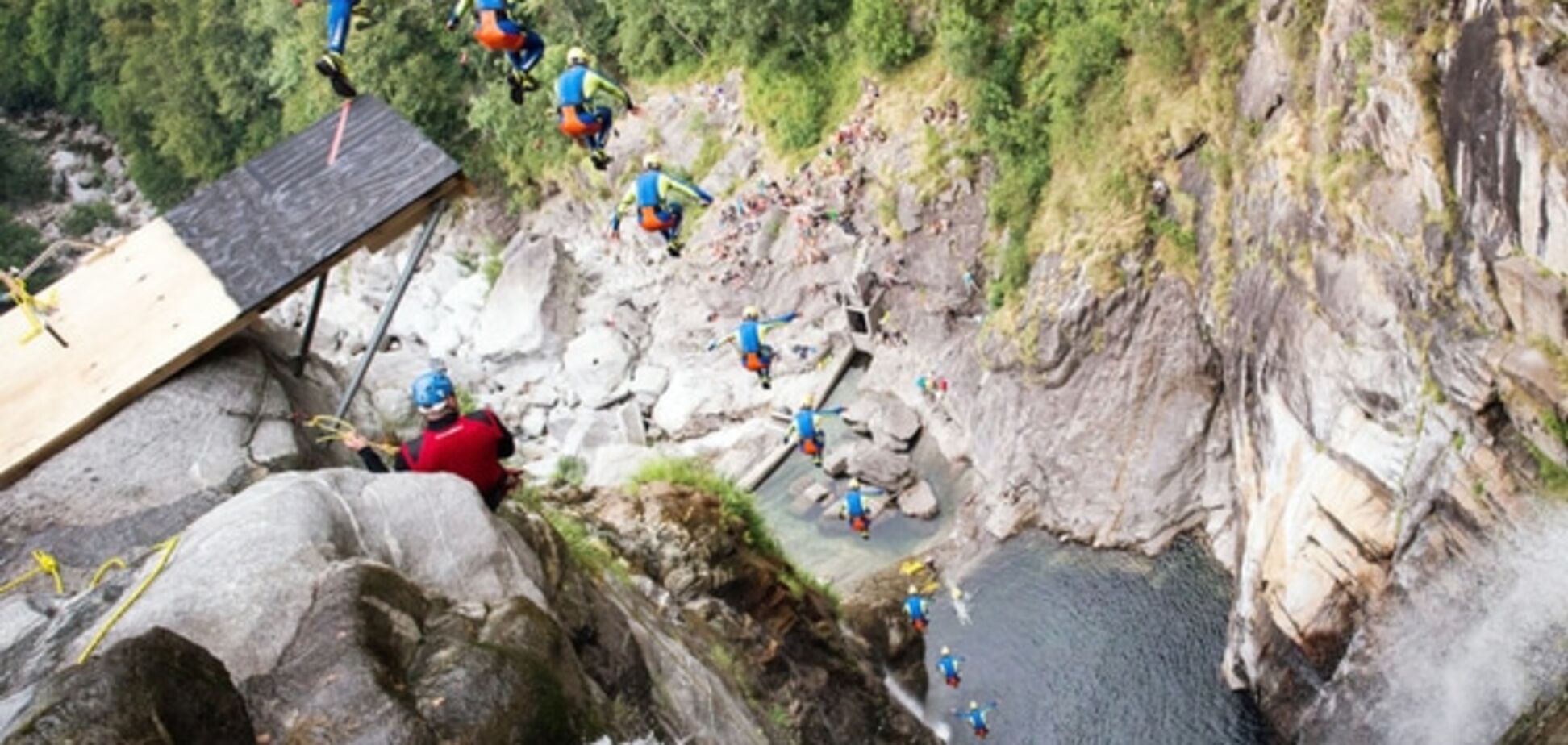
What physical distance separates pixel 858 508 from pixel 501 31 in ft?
55.7

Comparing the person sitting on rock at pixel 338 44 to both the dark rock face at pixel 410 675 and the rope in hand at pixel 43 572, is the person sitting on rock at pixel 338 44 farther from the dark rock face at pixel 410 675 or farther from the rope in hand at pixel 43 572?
the dark rock face at pixel 410 675

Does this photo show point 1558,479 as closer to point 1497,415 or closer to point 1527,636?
point 1497,415

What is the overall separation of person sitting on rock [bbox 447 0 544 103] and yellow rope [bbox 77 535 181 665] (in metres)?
6.31

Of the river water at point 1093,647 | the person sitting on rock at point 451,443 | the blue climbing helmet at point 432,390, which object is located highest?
the blue climbing helmet at point 432,390

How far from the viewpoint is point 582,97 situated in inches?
494

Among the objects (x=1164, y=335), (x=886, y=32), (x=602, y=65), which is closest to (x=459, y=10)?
(x=1164, y=335)

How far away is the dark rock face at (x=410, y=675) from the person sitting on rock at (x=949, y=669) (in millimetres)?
17036

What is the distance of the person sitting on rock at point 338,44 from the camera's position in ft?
31.1

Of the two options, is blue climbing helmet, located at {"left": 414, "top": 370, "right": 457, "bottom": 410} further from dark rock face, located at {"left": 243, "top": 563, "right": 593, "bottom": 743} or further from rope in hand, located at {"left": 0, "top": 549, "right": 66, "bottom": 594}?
Result: rope in hand, located at {"left": 0, "top": 549, "right": 66, "bottom": 594}

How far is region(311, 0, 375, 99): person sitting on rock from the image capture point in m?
9.47

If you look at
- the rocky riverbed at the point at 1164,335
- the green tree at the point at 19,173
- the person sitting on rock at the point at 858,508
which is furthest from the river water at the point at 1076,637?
the green tree at the point at 19,173

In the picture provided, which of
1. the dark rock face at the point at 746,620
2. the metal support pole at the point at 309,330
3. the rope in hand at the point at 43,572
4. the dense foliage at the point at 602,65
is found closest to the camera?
the rope in hand at the point at 43,572

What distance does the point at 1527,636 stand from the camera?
13.7m

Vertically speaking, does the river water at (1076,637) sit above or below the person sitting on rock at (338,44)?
below
